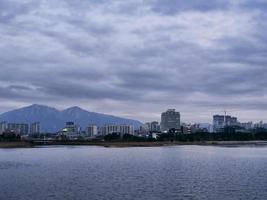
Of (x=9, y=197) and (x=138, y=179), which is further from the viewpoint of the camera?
(x=138, y=179)

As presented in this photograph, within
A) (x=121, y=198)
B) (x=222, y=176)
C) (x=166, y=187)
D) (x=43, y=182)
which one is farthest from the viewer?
(x=222, y=176)

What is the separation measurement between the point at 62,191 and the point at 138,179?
11924 mm

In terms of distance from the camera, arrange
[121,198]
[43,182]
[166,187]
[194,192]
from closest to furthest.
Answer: [121,198] → [194,192] → [166,187] → [43,182]

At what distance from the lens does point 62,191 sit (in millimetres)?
43938

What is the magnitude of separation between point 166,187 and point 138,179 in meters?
7.48

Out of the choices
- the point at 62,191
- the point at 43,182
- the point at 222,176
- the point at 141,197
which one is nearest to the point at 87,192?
the point at 62,191

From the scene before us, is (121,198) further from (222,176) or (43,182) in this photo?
(222,176)

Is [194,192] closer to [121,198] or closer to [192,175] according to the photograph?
[121,198]

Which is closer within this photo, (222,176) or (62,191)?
(62,191)

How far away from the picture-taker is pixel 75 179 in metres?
54.0

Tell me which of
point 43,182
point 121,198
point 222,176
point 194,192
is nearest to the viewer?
point 121,198

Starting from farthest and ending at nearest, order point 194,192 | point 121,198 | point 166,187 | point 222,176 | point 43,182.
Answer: point 222,176, point 43,182, point 166,187, point 194,192, point 121,198

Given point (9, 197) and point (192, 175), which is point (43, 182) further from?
point (192, 175)

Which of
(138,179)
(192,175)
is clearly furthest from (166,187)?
(192,175)
